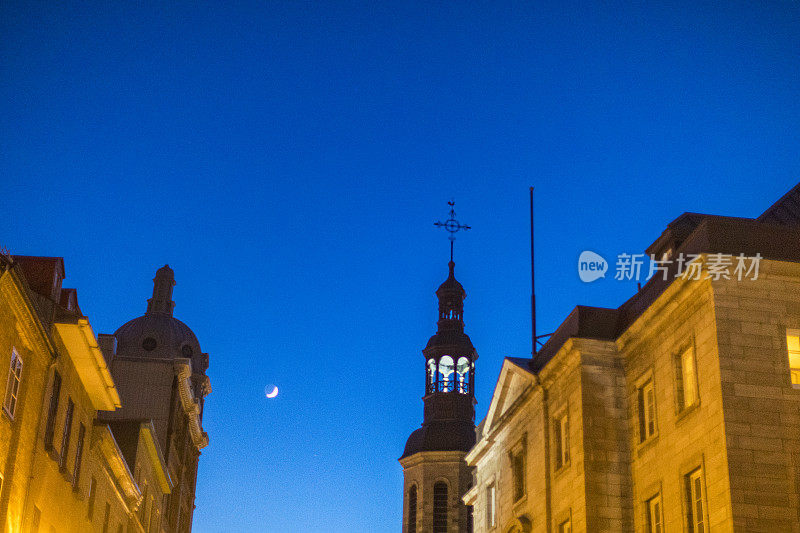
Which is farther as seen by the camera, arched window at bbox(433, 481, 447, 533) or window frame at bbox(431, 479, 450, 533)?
arched window at bbox(433, 481, 447, 533)

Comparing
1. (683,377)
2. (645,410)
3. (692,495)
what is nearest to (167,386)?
(645,410)

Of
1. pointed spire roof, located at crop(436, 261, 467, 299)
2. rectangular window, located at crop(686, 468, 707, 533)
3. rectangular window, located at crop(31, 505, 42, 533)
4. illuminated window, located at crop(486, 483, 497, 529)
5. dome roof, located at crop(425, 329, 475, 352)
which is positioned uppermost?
pointed spire roof, located at crop(436, 261, 467, 299)

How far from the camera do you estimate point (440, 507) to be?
70.2 meters

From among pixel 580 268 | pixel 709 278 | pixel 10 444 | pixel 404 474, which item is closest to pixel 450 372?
pixel 404 474

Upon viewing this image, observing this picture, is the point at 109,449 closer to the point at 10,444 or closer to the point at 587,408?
the point at 10,444

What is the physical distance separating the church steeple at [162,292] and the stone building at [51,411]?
28.8 meters

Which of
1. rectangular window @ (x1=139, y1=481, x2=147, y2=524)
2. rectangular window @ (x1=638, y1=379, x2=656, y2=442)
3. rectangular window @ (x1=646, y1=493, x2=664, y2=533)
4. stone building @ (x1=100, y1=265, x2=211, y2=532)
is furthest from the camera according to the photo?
stone building @ (x1=100, y1=265, x2=211, y2=532)

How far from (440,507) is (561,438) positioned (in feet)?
121

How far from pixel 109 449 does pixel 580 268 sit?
54.5ft

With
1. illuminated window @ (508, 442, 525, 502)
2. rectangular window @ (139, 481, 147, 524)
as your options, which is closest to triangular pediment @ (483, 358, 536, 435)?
illuminated window @ (508, 442, 525, 502)

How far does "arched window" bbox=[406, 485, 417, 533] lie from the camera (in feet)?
233

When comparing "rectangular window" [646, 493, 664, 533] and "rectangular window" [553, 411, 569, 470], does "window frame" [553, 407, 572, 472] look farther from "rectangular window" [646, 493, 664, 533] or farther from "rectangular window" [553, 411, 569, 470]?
"rectangular window" [646, 493, 664, 533]

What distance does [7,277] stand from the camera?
2166cm

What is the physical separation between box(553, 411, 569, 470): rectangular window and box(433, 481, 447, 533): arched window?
1422 inches
